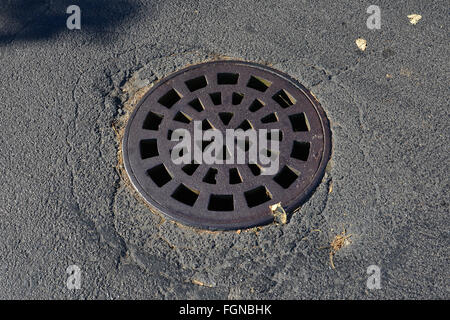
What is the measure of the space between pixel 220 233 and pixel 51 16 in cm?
193

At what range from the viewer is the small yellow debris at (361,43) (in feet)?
9.44

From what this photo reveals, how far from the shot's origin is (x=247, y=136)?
249 cm

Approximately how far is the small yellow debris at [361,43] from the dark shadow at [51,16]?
1461 mm

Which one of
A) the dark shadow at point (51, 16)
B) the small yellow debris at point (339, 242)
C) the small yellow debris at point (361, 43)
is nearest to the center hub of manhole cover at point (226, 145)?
the small yellow debris at point (339, 242)

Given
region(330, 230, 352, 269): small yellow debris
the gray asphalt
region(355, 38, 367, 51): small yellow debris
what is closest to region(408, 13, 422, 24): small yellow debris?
the gray asphalt

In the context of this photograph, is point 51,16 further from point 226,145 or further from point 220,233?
point 220,233

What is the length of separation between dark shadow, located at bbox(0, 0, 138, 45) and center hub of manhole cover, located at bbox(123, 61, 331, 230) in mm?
698

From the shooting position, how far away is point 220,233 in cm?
222

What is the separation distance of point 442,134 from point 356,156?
50cm

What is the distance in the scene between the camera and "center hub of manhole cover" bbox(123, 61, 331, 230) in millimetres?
2314

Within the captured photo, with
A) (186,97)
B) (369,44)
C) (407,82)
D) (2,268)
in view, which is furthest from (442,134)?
(2,268)

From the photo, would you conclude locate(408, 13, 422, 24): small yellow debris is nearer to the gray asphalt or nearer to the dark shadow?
the gray asphalt

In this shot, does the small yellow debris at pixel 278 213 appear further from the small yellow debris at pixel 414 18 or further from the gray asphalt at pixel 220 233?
the small yellow debris at pixel 414 18

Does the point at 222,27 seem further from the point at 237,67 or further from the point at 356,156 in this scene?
the point at 356,156
